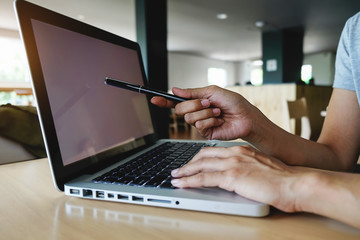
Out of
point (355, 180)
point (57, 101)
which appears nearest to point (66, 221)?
point (57, 101)

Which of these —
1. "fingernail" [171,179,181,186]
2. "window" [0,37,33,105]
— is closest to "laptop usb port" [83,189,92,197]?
"fingernail" [171,179,181,186]

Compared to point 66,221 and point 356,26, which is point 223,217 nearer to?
point 66,221

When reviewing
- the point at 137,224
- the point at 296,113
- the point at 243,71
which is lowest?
the point at 296,113

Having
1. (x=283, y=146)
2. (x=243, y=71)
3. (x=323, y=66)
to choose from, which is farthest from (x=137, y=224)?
(x=243, y=71)

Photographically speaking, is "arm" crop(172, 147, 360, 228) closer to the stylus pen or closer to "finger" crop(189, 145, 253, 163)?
"finger" crop(189, 145, 253, 163)

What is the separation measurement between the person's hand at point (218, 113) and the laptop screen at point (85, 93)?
144 mm

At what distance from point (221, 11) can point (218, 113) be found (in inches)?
197

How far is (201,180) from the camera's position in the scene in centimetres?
38

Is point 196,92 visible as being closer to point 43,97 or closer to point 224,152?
point 224,152

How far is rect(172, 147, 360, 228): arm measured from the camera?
0.32 m

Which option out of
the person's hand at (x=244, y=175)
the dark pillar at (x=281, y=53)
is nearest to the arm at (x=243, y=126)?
the person's hand at (x=244, y=175)

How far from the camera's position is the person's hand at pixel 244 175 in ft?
1.11

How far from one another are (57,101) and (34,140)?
321 mm

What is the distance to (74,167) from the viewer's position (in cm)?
45
